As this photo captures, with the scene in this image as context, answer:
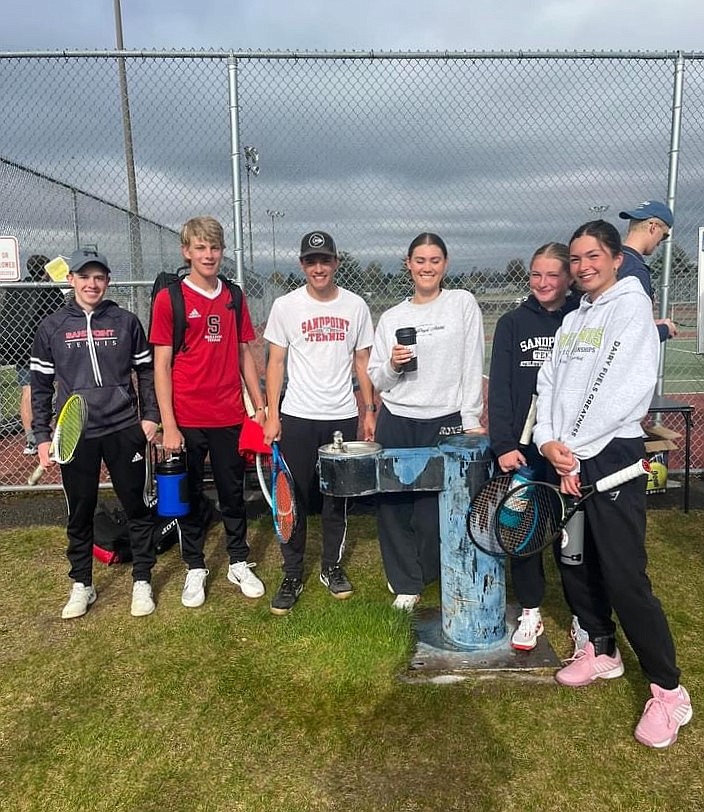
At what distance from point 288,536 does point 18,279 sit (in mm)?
3709

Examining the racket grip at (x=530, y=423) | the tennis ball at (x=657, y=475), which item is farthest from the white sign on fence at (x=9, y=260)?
the tennis ball at (x=657, y=475)

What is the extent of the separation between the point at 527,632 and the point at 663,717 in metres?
0.74

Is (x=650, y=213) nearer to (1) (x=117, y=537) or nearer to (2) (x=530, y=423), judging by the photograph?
(2) (x=530, y=423)

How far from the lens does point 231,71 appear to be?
474 centimetres

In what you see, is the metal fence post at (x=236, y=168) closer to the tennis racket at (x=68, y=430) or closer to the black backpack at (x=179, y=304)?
the black backpack at (x=179, y=304)

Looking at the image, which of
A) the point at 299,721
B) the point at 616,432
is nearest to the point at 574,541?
the point at 616,432

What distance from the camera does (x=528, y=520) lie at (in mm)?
2867

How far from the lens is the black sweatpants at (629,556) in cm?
247

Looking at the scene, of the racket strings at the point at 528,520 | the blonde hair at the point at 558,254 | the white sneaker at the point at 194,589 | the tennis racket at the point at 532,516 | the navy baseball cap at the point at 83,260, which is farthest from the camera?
the white sneaker at the point at 194,589

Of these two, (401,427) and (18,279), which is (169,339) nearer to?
(401,427)

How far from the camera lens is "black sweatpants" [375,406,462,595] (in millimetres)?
3336

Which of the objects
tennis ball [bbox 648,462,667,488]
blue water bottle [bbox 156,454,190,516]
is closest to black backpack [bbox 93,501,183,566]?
blue water bottle [bbox 156,454,190,516]

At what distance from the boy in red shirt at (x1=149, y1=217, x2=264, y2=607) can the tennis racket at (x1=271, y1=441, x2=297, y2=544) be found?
31 cm

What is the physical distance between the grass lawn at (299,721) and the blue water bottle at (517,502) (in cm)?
79
